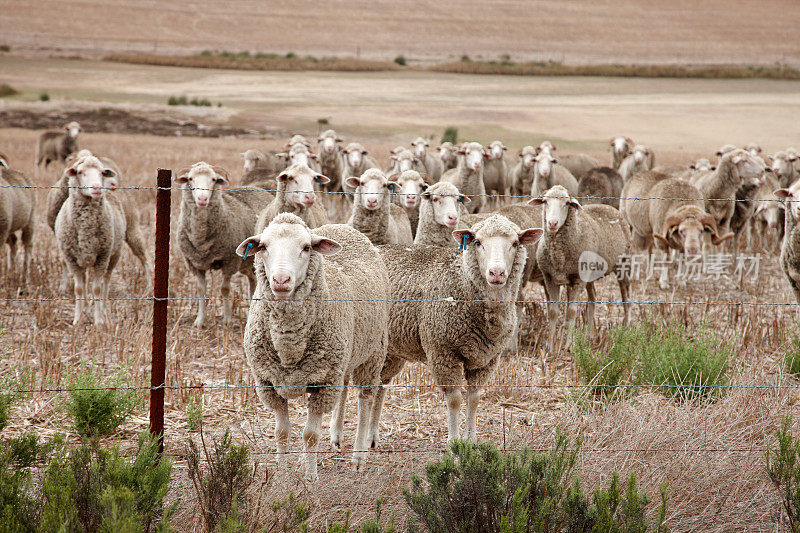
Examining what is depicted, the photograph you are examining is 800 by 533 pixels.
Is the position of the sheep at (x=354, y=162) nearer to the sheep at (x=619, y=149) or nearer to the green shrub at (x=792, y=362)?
the sheep at (x=619, y=149)

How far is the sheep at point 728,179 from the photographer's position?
515 inches

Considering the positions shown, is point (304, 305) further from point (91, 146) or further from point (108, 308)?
point (91, 146)

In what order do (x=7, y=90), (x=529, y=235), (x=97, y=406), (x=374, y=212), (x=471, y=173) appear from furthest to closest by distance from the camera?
1. (x=7, y=90)
2. (x=471, y=173)
3. (x=374, y=212)
4. (x=529, y=235)
5. (x=97, y=406)

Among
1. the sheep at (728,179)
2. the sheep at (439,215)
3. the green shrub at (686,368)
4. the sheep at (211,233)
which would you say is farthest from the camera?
the sheep at (728,179)

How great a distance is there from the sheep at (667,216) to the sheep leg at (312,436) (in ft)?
19.6

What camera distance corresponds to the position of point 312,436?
4.49 m

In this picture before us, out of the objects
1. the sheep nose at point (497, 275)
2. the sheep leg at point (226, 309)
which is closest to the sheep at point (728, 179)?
the sheep leg at point (226, 309)

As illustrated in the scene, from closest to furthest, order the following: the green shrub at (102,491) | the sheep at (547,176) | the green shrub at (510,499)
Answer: the green shrub at (102,491), the green shrub at (510,499), the sheep at (547,176)

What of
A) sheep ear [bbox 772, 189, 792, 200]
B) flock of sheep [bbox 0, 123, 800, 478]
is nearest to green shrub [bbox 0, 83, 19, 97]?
flock of sheep [bbox 0, 123, 800, 478]

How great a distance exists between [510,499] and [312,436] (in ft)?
4.47

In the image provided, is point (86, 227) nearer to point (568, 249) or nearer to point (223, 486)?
point (568, 249)

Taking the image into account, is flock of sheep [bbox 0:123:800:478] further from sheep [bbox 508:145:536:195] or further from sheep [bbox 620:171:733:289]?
sheep [bbox 508:145:536:195]

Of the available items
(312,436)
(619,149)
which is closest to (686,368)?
(312,436)

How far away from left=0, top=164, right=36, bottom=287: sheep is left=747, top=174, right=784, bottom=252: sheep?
10901 mm
